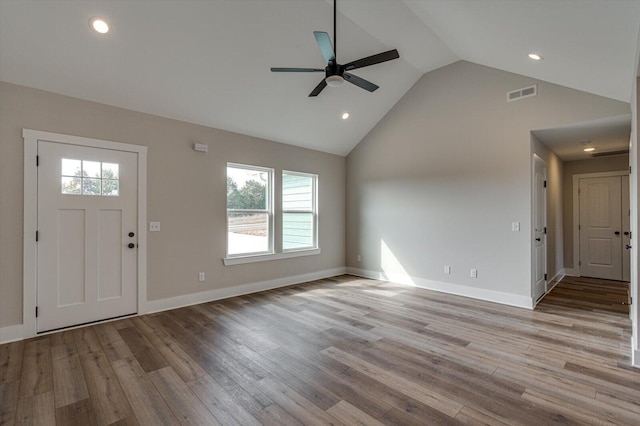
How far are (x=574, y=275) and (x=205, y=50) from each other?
7937 mm

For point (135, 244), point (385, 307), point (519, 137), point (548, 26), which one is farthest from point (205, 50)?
point (519, 137)

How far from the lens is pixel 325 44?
2.70m

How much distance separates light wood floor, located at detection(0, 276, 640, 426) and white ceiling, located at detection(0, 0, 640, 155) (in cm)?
268

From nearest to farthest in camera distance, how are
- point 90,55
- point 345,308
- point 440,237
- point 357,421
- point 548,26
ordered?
point 357,421 → point 548,26 → point 90,55 → point 345,308 → point 440,237

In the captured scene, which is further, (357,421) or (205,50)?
(205,50)

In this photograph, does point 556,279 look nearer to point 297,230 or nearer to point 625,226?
point 625,226

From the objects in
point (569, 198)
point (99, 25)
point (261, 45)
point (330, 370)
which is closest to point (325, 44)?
point (261, 45)

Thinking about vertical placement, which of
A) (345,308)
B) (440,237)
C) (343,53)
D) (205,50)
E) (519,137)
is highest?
(343,53)

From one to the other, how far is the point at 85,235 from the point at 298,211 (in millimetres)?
3383

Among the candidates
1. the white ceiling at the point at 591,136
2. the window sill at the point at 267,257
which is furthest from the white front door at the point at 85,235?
the white ceiling at the point at 591,136

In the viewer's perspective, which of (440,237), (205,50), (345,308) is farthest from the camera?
(440,237)

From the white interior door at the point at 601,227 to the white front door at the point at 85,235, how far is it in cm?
823

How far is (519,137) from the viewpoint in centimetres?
439

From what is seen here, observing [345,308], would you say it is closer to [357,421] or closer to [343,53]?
[357,421]
